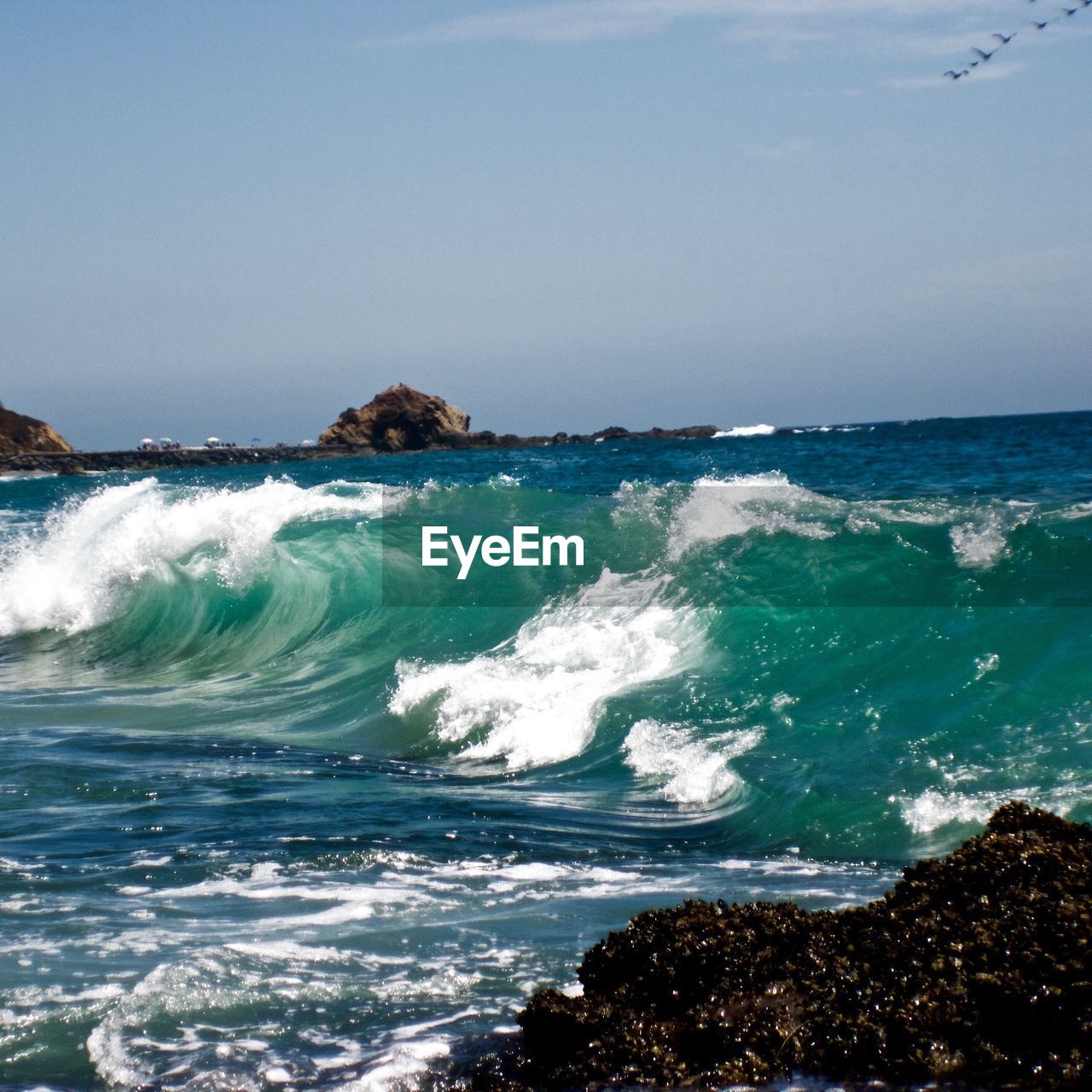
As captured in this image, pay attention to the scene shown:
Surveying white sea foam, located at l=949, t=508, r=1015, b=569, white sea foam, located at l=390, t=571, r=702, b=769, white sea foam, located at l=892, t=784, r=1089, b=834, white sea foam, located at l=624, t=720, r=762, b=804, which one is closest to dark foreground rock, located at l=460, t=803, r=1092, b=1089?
white sea foam, located at l=892, t=784, r=1089, b=834

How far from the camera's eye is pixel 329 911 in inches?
197

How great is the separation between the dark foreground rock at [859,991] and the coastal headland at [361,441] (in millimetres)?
85766

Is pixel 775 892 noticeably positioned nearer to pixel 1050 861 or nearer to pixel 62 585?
pixel 1050 861

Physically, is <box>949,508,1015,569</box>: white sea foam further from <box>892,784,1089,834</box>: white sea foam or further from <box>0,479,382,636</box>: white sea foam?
<box>0,479,382,636</box>: white sea foam

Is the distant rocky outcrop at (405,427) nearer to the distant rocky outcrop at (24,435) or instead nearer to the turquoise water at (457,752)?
the distant rocky outcrop at (24,435)

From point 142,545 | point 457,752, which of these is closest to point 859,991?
point 457,752

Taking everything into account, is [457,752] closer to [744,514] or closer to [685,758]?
[685,758]

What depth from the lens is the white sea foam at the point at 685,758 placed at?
23.6ft

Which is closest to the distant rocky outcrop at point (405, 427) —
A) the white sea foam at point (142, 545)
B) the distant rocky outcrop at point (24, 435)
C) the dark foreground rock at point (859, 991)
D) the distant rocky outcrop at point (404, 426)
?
the distant rocky outcrop at point (404, 426)

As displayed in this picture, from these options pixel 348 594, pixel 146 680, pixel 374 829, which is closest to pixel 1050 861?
pixel 374 829

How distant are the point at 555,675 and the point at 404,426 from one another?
85740 mm

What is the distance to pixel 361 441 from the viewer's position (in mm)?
95562

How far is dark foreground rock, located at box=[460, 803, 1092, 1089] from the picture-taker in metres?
3.04

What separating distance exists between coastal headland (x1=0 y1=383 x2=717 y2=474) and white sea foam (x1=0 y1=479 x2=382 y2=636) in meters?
68.6
